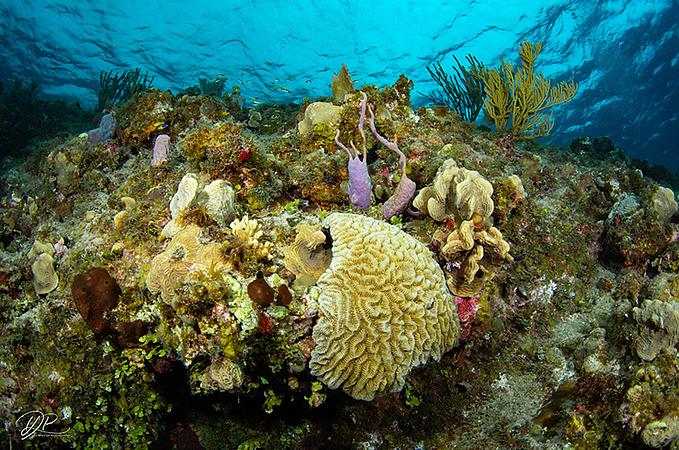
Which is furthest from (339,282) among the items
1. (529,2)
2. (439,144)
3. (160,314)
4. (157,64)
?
(157,64)

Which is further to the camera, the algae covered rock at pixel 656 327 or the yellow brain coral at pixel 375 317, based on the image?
the algae covered rock at pixel 656 327

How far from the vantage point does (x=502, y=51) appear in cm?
2661

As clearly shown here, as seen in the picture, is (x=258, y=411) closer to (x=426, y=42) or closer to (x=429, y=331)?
(x=429, y=331)

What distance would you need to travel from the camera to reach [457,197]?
3.39 metres

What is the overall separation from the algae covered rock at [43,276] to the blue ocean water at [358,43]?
21.3 meters

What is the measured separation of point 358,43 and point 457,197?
2887 cm

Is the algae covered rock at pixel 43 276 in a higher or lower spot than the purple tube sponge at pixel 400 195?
lower

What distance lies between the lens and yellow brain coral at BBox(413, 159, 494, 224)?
10.9ft

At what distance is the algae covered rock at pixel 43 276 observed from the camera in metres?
3.79

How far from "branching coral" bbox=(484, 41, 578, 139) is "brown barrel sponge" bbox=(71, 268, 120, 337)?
6.35 meters

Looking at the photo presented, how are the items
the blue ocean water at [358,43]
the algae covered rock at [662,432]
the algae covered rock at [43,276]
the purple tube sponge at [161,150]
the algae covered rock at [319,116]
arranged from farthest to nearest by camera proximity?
the blue ocean water at [358,43] < the algae covered rock at [319,116] < the purple tube sponge at [161,150] < the algae covered rock at [43,276] < the algae covered rock at [662,432]

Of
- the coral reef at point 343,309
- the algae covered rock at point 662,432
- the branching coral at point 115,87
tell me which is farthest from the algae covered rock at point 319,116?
the branching coral at point 115,87

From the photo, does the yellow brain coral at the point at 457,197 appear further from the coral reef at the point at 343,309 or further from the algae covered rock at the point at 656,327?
the algae covered rock at the point at 656,327

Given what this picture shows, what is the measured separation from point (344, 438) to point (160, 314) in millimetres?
2430
